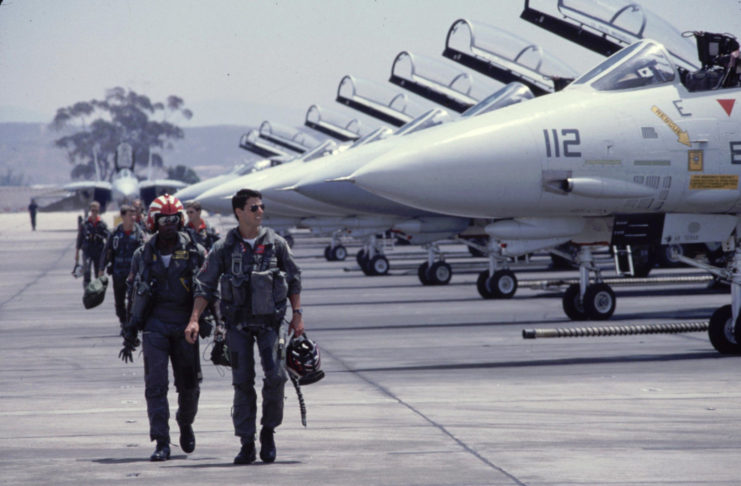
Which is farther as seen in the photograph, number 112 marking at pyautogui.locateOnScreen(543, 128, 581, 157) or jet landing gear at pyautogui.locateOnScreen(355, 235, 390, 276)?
A: jet landing gear at pyautogui.locateOnScreen(355, 235, 390, 276)

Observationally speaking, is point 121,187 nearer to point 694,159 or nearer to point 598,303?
point 598,303

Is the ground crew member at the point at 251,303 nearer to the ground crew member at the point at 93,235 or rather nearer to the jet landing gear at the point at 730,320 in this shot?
the jet landing gear at the point at 730,320

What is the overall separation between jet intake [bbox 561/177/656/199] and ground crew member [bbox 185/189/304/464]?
17.5 feet

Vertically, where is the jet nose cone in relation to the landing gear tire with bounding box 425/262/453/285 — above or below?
above

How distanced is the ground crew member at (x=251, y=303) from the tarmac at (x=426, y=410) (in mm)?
323

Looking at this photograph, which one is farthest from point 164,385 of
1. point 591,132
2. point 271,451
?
point 591,132

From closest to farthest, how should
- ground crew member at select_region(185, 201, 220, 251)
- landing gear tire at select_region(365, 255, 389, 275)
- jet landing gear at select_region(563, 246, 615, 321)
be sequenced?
jet landing gear at select_region(563, 246, 615, 321), ground crew member at select_region(185, 201, 220, 251), landing gear tire at select_region(365, 255, 389, 275)

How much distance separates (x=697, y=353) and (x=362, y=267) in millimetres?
15638

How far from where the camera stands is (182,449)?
24.9 ft

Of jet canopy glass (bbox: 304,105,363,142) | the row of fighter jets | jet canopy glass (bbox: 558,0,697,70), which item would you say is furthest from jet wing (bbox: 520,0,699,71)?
jet canopy glass (bbox: 304,105,363,142)

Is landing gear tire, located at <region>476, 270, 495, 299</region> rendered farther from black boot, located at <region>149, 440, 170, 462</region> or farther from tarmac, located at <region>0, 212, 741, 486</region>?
black boot, located at <region>149, 440, 170, 462</region>

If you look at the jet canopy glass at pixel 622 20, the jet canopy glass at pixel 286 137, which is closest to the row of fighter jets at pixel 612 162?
the jet canopy glass at pixel 622 20

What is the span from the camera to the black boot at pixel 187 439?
7.55 meters

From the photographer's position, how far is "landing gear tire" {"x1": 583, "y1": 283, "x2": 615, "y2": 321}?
50.8ft
